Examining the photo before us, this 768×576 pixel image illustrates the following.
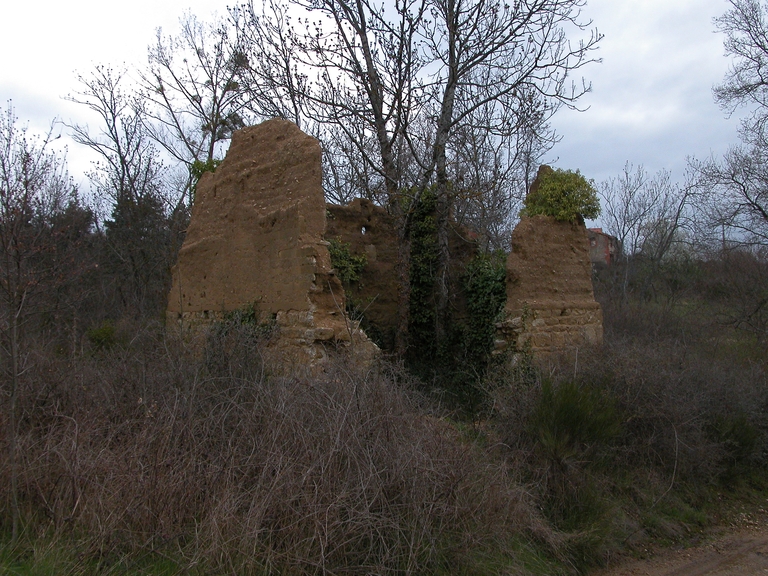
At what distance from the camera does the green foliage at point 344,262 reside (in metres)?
11.2

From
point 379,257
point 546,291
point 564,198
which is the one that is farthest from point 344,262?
point 564,198

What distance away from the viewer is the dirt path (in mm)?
6211

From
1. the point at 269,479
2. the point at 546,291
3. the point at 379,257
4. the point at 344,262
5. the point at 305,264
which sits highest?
the point at 379,257

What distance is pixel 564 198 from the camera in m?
10.9

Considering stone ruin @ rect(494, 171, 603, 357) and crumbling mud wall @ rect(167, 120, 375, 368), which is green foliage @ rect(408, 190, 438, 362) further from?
crumbling mud wall @ rect(167, 120, 375, 368)

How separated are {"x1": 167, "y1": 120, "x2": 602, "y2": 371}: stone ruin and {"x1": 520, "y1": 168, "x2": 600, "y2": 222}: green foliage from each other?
29cm

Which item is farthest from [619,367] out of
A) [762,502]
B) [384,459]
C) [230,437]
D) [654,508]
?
[230,437]

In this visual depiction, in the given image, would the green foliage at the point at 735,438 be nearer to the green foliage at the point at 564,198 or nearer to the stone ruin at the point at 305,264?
the stone ruin at the point at 305,264

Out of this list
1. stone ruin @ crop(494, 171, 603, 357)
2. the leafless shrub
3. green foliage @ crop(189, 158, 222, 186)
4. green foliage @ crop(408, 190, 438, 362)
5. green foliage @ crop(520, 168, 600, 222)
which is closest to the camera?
the leafless shrub

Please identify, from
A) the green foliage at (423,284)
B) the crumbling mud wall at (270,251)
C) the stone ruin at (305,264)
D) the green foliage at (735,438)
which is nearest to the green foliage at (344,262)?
the stone ruin at (305,264)

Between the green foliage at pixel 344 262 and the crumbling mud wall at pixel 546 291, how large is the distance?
2.87 metres

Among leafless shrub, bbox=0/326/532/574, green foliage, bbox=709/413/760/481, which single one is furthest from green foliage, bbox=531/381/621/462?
green foliage, bbox=709/413/760/481

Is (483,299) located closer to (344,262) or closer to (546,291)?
(546,291)

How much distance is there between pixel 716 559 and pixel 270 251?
268 inches
